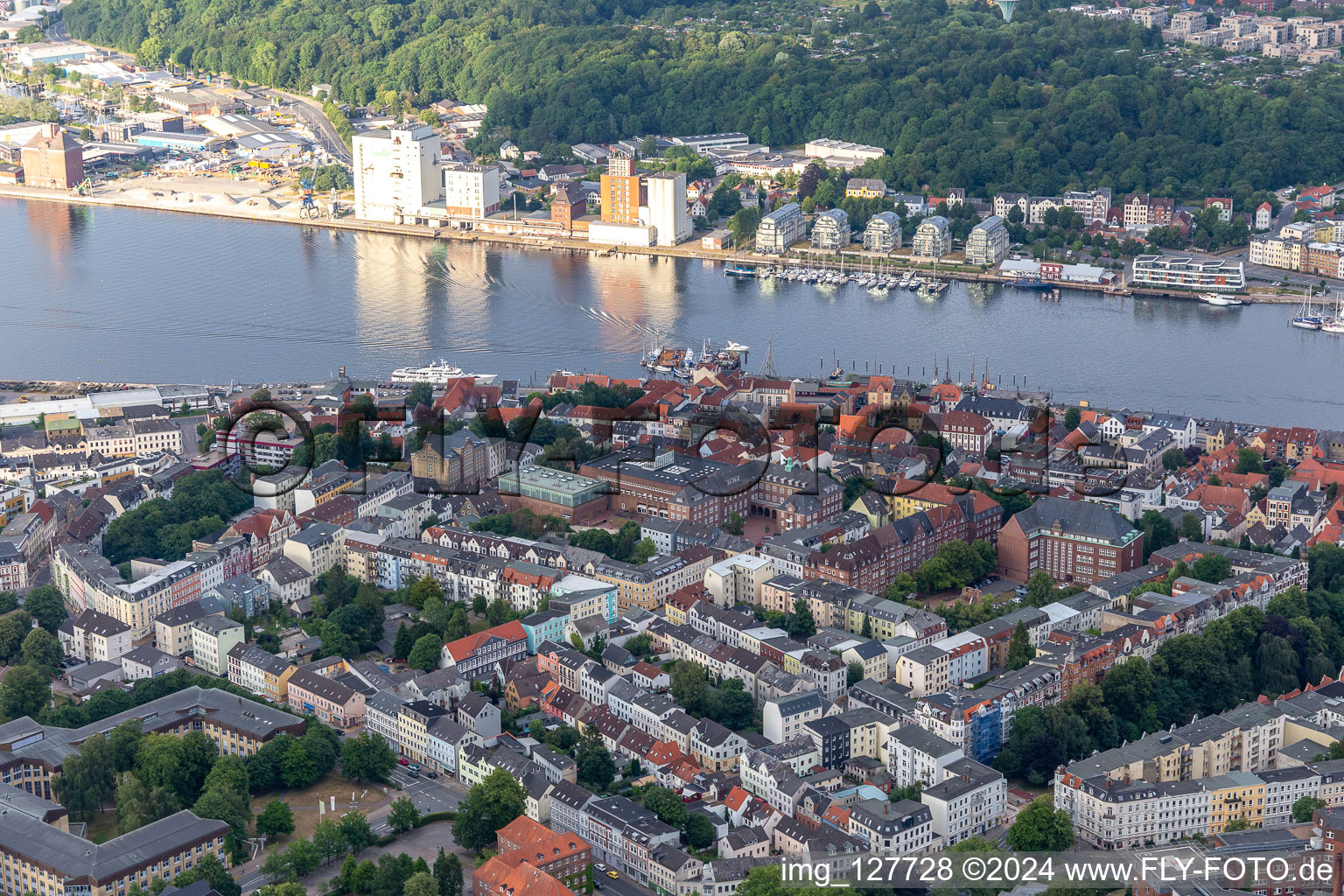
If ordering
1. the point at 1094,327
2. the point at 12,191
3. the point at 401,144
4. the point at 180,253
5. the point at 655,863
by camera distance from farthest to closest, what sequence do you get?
the point at 12,191 < the point at 401,144 < the point at 180,253 < the point at 1094,327 < the point at 655,863

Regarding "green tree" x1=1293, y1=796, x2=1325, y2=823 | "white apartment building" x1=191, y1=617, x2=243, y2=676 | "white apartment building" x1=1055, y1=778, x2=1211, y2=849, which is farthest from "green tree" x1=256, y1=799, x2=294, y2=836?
"green tree" x1=1293, y1=796, x2=1325, y2=823

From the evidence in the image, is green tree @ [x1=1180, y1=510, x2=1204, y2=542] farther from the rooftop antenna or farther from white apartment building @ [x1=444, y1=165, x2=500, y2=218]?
white apartment building @ [x1=444, y1=165, x2=500, y2=218]

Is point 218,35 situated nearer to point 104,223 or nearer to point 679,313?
point 104,223

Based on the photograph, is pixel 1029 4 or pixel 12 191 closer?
pixel 12 191

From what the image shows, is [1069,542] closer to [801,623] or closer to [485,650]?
[801,623]

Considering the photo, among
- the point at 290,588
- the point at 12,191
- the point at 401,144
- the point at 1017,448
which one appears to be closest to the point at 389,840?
the point at 290,588

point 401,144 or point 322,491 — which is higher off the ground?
point 401,144

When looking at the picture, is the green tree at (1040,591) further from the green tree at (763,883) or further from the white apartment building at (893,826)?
the green tree at (763,883)

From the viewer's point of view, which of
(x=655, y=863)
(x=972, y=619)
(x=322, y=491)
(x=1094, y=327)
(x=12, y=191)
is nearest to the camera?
(x=655, y=863)

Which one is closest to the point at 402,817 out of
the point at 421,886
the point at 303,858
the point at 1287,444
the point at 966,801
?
the point at 303,858
